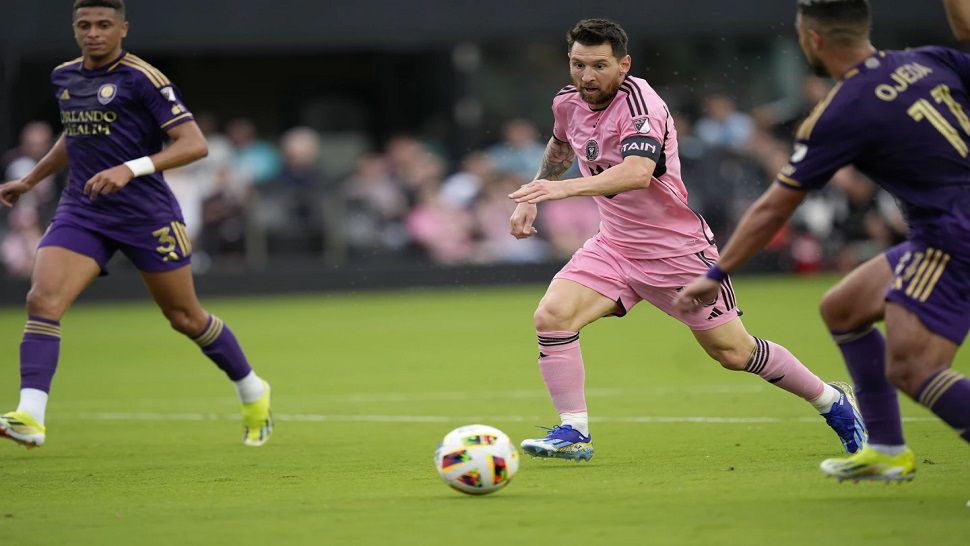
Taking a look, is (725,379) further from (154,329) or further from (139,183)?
(154,329)

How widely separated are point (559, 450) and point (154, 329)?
37.4 feet

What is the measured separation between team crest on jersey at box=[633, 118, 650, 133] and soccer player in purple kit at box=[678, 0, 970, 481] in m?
1.66

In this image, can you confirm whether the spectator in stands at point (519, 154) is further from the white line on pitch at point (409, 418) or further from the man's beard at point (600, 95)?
the man's beard at point (600, 95)

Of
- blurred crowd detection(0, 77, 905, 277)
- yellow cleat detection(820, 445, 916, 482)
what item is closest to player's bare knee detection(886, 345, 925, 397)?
yellow cleat detection(820, 445, 916, 482)

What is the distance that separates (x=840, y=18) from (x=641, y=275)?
2.39 m

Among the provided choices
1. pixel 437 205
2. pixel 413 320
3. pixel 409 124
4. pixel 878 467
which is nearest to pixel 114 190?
pixel 878 467

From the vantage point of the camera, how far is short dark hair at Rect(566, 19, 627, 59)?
760 cm

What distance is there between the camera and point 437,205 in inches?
869

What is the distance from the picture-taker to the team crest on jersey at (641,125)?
761cm

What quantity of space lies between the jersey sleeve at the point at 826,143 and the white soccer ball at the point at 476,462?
1825 mm

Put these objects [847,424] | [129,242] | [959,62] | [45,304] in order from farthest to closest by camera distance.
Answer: [129,242] → [45,304] → [847,424] → [959,62]

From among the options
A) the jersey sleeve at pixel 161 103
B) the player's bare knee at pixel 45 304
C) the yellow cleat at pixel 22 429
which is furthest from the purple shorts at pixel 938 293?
the player's bare knee at pixel 45 304

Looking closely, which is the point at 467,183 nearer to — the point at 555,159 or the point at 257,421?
the point at 257,421

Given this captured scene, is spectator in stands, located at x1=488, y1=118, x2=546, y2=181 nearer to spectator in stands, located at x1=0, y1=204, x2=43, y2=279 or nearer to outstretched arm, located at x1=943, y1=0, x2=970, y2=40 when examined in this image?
spectator in stands, located at x1=0, y1=204, x2=43, y2=279
